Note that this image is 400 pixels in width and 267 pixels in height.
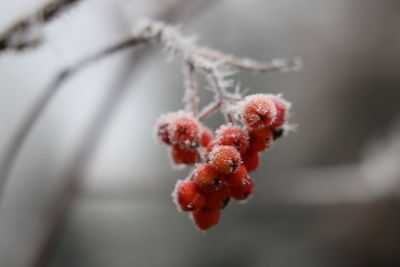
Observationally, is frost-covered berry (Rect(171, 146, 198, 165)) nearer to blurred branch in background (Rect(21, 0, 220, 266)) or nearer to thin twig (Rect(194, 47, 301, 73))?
thin twig (Rect(194, 47, 301, 73))

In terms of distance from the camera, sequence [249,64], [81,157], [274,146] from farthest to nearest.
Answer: [274,146] < [81,157] < [249,64]

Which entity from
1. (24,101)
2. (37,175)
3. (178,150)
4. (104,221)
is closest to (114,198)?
(178,150)

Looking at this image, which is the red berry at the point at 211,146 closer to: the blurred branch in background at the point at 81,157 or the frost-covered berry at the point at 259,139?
the frost-covered berry at the point at 259,139

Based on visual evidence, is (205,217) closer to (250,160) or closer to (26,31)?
(250,160)

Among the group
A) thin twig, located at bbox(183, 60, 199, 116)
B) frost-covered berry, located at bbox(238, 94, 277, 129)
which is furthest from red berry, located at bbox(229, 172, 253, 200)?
thin twig, located at bbox(183, 60, 199, 116)

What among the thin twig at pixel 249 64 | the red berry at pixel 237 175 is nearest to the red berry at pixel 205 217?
the red berry at pixel 237 175

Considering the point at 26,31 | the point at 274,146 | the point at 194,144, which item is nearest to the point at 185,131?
the point at 194,144

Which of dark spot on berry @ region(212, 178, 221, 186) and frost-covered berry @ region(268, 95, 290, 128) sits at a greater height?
frost-covered berry @ region(268, 95, 290, 128)
